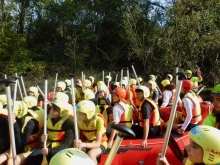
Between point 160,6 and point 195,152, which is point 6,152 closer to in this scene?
point 195,152

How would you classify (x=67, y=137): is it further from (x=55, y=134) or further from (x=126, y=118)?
(x=126, y=118)

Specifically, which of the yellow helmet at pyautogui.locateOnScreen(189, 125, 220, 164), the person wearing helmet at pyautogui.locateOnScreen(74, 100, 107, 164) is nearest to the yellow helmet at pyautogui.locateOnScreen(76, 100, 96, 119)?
the person wearing helmet at pyautogui.locateOnScreen(74, 100, 107, 164)

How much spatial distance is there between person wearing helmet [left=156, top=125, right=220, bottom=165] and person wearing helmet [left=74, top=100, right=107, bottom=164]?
7.48ft

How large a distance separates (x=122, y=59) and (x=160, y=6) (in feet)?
16.5

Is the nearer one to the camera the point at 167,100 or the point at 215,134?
the point at 215,134

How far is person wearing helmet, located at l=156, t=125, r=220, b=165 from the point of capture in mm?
2580

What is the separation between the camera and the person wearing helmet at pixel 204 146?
2.58 m

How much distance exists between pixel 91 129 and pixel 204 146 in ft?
8.92

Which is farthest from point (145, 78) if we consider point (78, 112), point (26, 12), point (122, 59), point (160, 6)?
point (78, 112)

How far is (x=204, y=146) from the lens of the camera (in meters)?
2.60

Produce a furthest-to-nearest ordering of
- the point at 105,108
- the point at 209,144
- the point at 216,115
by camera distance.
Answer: the point at 105,108 → the point at 216,115 → the point at 209,144

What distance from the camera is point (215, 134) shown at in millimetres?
2637

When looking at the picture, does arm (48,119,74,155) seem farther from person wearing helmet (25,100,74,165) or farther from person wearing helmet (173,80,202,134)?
person wearing helmet (173,80,202,134)

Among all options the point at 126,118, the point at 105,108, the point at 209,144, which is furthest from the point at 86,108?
the point at 105,108
